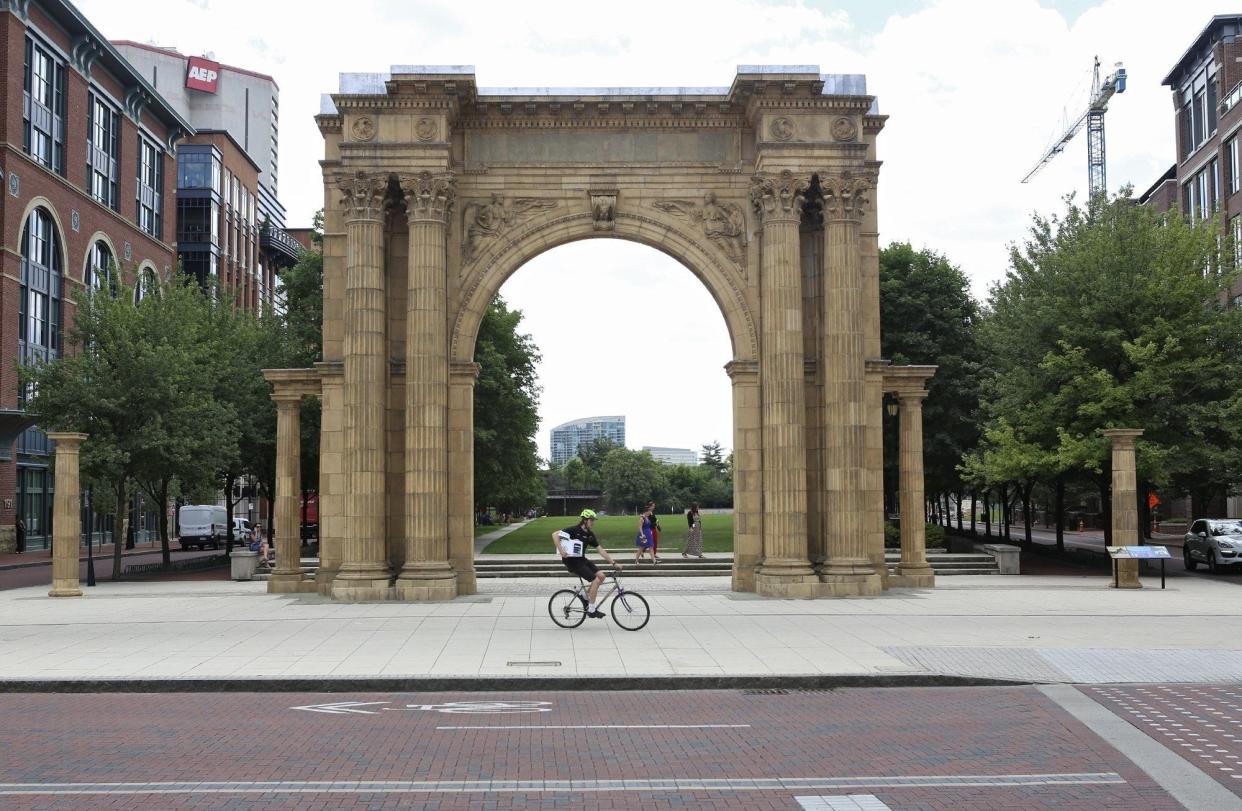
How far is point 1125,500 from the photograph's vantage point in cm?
2669

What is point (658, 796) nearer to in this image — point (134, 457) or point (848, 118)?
point (848, 118)

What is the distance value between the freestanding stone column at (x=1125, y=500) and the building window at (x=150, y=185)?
56475 mm

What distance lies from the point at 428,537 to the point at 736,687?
1109 centimetres

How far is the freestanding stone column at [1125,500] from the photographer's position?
2669 centimetres

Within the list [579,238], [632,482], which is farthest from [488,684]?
[632,482]

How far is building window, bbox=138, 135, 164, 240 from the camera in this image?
6600 centimetres

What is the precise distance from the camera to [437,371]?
22875 mm

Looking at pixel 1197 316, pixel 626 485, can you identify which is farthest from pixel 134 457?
pixel 626 485

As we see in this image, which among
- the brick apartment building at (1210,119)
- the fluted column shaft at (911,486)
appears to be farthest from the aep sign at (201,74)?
the fluted column shaft at (911,486)

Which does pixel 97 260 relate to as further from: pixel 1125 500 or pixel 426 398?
pixel 1125 500

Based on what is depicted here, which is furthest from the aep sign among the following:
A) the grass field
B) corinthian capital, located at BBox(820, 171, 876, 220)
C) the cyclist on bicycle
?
the cyclist on bicycle

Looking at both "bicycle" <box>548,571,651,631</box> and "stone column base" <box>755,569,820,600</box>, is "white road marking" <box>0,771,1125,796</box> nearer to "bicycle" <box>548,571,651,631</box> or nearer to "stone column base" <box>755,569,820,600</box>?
"bicycle" <box>548,571,651,631</box>

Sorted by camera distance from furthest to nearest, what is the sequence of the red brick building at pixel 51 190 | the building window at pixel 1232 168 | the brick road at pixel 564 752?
the building window at pixel 1232 168, the red brick building at pixel 51 190, the brick road at pixel 564 752

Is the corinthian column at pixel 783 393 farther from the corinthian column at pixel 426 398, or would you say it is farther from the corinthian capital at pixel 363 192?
the corinthian capital at pixel 363 192
